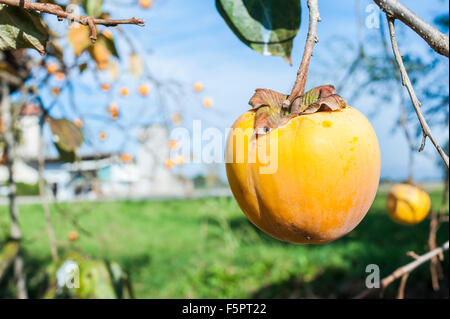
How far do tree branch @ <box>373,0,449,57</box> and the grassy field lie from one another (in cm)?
96

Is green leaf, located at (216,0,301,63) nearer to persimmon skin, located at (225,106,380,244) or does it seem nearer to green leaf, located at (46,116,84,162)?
persimmon skin, located at (225,106,380,244)

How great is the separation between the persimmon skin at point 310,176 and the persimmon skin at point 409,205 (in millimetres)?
1151

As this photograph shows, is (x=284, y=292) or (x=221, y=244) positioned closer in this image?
(x=284, y=292)

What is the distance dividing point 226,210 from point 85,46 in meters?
3.19

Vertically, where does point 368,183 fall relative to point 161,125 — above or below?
below

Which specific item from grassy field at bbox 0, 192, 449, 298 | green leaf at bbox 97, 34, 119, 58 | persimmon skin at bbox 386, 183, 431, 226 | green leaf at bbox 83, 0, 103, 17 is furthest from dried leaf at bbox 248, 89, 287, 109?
persimmon skin at bbox 386, 183, 431, 226

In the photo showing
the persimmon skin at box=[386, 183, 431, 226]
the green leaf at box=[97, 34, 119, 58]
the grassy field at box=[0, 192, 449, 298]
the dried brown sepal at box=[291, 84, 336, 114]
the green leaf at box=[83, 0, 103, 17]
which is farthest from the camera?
the grassy field at box=[0, 192, 449, 298]

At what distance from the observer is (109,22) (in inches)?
17.1

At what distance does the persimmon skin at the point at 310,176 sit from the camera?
1.49 ft

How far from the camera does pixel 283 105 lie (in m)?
0.50

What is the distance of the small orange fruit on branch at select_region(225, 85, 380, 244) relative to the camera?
1.49 feet
